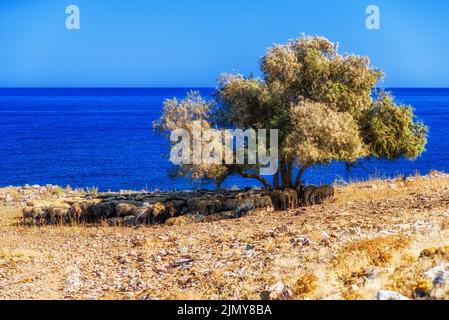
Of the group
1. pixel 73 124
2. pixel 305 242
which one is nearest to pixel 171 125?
pixel 305 242

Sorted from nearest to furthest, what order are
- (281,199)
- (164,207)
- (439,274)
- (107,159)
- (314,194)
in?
(439,274)
(164,207)
(281,199)
(314,194)
(107,159)

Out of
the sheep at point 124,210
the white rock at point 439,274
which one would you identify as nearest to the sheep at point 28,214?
the sheep at point 124,210

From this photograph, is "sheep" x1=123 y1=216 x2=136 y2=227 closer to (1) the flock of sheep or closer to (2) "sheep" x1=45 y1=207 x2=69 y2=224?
(1) the flock of sheep

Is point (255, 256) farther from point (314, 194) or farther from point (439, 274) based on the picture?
point (314, 194)

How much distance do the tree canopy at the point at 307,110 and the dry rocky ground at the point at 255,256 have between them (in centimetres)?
247

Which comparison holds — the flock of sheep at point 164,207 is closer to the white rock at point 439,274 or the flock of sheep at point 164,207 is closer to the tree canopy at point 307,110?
the tree canopy at point 307,110

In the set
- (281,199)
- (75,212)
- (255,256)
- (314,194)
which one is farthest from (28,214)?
(255,256)

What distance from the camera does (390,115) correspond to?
81.6 feet

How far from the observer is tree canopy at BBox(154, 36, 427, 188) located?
72.4ft

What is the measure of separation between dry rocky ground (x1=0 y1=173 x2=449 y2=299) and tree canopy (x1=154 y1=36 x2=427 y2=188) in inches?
97.4

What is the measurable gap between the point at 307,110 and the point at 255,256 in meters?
9.66

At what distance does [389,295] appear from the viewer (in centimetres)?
816

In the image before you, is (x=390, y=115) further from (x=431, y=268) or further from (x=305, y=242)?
(x=431, y=268)

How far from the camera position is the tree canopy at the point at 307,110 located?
22.1m
